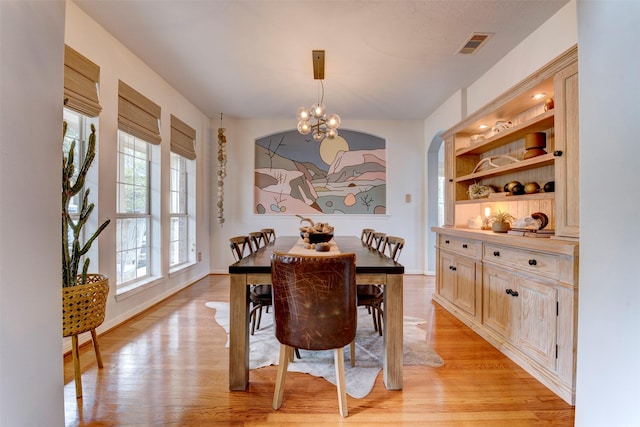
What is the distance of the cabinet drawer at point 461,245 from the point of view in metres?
2.81

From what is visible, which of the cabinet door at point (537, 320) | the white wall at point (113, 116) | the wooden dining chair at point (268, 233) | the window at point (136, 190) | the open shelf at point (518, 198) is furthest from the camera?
the wooden dining chair at point (268, 233)

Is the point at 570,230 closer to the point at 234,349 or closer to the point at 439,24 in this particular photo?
the point at 439,24

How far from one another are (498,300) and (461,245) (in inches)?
29.2

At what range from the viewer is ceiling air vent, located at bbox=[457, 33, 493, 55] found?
2.61m

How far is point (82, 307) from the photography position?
6.02 ft

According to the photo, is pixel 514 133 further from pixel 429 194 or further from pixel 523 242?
pixel 429 194

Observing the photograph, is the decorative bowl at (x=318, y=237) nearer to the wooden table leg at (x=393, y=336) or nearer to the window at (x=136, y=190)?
the wooden table leg at (x=393, y=336)

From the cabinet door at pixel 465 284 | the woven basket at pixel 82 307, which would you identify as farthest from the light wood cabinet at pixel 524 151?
the woven basket at pixel 82 307

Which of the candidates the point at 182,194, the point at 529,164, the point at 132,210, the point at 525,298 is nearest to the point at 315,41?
the point at 529,164

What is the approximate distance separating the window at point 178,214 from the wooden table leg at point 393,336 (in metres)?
3.36

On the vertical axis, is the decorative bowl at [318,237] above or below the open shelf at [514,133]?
below
